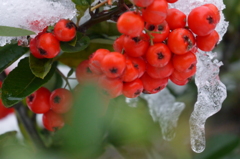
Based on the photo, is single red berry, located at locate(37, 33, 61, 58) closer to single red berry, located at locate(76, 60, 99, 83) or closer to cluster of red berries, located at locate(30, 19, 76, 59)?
cluster of red berries, located at locate(30, 19, 76, 59)

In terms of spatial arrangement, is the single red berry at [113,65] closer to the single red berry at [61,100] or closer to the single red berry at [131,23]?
the single red berry at [131,23]

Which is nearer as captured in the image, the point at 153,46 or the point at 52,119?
the point at 153,46

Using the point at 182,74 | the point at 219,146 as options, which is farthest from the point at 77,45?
the point at 219,146

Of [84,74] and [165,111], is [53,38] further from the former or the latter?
[165,111]

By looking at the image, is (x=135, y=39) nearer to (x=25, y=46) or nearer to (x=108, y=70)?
(x=108, y=70)

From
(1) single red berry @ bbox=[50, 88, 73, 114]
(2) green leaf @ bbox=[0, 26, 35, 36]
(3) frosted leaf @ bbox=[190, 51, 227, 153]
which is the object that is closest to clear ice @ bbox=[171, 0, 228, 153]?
(3) frosted leaf @ bbox=[190, 51, 227, 153]

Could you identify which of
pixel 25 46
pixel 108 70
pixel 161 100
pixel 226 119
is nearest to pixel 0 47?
pixel 25 46

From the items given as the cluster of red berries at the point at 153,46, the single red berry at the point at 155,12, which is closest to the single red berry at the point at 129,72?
the cluster of red berries at the point at 153,46
